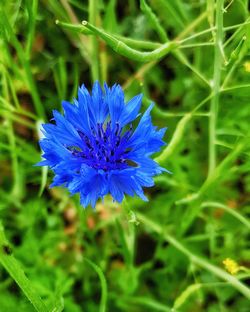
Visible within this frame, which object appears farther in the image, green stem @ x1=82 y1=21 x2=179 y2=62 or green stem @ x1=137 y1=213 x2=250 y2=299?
green stem @ x1=137 y1=213 x2=250 y2=299

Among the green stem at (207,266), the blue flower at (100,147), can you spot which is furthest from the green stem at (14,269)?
the green stem at (207,266)

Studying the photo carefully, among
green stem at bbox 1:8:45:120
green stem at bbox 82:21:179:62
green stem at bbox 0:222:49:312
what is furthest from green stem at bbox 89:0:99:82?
green stem at bbox 0:222:49:312

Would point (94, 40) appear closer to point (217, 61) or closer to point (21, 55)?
point (21, 55)

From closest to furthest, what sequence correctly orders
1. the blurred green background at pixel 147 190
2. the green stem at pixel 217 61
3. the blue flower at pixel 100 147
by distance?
the blue flower at pixel 100 147 < the green stem at pixel 217 61 < the blurred green background at pixel 147 190

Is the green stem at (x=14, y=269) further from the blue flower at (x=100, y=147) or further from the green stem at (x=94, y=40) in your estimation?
the green stem at (x=94, y=40)

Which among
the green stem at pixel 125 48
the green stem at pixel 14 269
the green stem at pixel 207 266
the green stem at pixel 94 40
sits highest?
the green stem at pixel 94 40

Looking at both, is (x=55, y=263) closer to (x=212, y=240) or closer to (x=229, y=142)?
(x=212, y=240)

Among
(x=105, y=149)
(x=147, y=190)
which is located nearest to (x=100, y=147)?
(x=105, y=149)

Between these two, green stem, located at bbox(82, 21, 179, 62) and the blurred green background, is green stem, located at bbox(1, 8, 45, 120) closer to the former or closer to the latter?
the blurred green background
